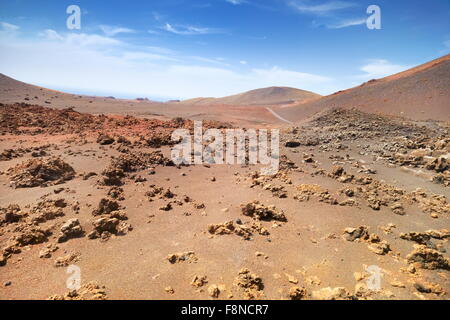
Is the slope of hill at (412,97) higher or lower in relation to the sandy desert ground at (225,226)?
higher

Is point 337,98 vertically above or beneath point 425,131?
above

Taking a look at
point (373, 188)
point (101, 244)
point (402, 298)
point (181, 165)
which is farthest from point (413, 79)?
point (101, 244)

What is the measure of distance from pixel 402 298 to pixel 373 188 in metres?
4.94

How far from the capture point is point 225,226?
5715mm

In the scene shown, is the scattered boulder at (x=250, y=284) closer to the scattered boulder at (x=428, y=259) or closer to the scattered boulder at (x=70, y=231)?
the scattered boulder at (x=428, y=259)

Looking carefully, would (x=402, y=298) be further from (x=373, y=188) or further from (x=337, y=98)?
(x=337, y=98)

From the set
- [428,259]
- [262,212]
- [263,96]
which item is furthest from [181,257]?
[263,96]

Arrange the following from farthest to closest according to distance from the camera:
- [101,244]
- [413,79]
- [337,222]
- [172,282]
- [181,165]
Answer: [413,79] < [181,165] < [337,222] < [101,244] < [172,282]

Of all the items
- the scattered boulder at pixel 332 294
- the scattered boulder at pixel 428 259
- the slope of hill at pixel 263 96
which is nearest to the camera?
the scattered boulder at pixel 332 294

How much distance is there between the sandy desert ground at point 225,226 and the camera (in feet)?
13.5

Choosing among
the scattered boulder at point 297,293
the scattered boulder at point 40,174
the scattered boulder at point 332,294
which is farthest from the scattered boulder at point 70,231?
the scattered boulder at point 332,294

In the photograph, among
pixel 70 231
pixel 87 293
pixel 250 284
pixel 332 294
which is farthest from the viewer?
pixel 70 231

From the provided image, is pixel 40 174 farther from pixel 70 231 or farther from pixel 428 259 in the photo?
pixel 428 259

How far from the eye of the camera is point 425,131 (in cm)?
1479
